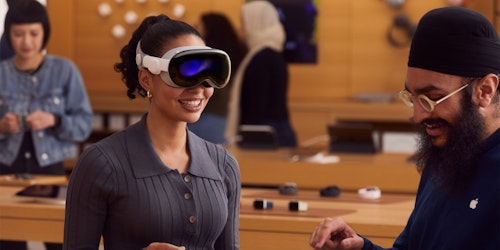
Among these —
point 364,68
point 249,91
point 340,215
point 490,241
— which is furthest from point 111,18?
point 490,241

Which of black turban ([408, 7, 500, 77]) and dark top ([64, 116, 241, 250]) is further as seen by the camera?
dark top ([64, 116, 241, 250])

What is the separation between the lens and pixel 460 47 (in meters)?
2.56

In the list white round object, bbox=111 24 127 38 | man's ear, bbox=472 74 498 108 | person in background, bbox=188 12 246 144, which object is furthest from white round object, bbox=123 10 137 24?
man's ear, bbox=472 74 498 108

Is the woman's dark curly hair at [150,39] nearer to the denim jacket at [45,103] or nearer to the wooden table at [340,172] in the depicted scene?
the denim jacket at [45,103]

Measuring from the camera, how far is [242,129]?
7.00 meters

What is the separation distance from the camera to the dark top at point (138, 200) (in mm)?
2877

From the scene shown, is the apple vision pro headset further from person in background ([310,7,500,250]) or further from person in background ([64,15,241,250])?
person in background ([310,7,500,250])

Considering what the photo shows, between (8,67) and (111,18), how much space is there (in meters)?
5.02

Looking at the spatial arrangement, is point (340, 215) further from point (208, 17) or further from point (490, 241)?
point (208, 17)

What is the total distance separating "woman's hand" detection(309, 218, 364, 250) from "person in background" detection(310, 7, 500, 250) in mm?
227

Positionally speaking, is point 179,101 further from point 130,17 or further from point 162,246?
point 130,17

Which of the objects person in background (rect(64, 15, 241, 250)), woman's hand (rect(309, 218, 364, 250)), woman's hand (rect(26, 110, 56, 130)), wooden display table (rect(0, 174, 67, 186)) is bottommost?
wooden display table (rect(0, 174, 67, 186))

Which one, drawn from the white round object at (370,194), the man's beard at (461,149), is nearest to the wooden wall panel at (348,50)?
the white round object at (370,194)

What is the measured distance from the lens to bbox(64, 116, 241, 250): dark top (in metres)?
2.88
